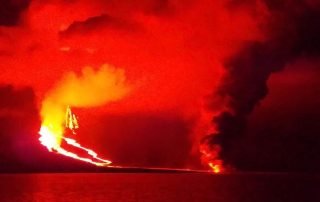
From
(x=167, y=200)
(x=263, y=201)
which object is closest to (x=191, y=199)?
(x=167, y=200)

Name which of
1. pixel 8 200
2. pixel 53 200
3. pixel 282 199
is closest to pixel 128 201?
pixel 53 200

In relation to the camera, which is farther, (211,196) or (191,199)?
(211,196)

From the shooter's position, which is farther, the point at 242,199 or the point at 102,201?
the point at 242,199

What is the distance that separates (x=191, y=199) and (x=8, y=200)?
82.1ft

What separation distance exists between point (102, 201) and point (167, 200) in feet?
29.8

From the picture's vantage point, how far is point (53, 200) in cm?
9344

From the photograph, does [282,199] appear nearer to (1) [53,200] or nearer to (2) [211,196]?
(2) [211,196]

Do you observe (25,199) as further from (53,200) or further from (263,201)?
(263,201)

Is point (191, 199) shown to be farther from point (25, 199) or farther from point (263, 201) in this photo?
point (25, 199)

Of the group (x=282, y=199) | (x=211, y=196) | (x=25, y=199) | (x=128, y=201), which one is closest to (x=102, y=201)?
(x=128, y=201)

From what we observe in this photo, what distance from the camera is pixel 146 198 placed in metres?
98.2

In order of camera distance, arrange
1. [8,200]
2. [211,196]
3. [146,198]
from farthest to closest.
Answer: [211,196] < [146,198] < [8,200]

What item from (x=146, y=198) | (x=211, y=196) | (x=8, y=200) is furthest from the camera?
(x=211, y=196)

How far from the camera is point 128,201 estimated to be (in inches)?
3652
